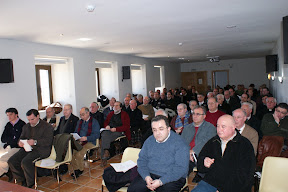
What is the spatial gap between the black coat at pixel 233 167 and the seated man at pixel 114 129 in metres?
2.76

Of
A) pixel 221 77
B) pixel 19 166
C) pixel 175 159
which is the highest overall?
pixel 221 77

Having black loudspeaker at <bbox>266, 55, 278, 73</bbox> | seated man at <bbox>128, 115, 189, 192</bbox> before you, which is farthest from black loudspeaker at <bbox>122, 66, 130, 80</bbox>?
seated man at <bbox>128, 115, 189, 192</bbox>

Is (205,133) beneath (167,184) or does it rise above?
above

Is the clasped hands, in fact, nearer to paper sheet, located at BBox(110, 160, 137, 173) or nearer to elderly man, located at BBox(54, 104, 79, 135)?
paper sheet, located at BBox(110, 160, 137, 173)

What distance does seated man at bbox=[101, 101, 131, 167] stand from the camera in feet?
16.8

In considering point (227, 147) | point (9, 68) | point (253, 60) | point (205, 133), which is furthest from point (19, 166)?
point (253, 60)

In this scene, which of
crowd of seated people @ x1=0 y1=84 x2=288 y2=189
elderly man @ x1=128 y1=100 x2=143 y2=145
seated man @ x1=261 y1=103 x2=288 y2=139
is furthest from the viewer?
elderly man @ x1=128 y1=100 x2=143 y2=145

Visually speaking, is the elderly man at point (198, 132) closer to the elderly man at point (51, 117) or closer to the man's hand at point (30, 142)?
the man's hand at point (30, 142)

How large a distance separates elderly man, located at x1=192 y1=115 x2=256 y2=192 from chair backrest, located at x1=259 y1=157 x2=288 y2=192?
0.56 feet

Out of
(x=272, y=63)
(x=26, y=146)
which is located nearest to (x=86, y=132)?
(x=26, y=146)

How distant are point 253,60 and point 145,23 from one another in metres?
13.4

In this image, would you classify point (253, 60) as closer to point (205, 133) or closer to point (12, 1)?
point (205, 133)

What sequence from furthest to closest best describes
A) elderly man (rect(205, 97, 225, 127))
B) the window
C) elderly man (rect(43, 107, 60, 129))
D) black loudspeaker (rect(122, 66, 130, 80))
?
black loudspeaker (rect(122, 66, 130, 80)), the window, elderly man (rect(43, 107, 60, 129)), elderly man (rect(205, 97, 225, 127))

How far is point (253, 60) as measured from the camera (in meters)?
15.9
